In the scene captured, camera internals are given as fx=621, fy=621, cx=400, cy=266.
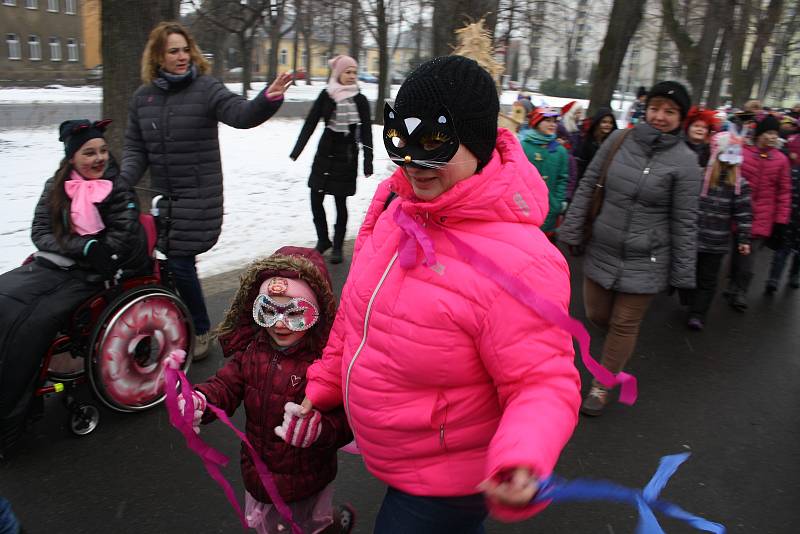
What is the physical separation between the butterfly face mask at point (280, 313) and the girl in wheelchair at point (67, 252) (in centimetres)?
155

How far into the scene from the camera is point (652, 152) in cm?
370

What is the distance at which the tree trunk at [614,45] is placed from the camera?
1208 cm

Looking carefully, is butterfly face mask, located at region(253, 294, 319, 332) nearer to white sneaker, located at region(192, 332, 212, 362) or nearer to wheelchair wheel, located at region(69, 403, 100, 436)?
wheelchair wheel, located at region(69, 403, 100, 436)

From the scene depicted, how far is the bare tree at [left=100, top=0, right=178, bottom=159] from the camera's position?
6.54 metres

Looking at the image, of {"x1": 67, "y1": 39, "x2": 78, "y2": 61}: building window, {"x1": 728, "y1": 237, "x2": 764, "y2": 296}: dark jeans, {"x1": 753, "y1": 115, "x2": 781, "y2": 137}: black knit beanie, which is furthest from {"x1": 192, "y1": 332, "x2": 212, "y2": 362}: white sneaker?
{"x1": 67, "y1": 39, "x2": 78, "y2": 61}: building window

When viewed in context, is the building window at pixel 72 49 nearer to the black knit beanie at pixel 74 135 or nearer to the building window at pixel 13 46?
the building window at pixel 13 46

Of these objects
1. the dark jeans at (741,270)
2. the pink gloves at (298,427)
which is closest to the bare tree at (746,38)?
the dark jeans at (741,270)

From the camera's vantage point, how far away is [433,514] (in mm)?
1831

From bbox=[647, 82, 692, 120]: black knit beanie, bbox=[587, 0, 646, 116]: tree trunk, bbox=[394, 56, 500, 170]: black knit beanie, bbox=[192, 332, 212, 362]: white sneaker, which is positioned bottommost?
bbox=[192, 332, 212, 362]: white sneaker

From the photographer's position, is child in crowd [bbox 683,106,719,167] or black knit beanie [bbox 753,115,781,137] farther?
black knit beanie [bbox 753,115,781,137]

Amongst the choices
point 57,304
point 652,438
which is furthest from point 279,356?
point 652,438

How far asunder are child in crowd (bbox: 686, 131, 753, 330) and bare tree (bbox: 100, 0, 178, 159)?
19.0 feet

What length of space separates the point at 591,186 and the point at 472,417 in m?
2.68

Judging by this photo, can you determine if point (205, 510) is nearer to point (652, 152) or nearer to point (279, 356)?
point (279, 356)
